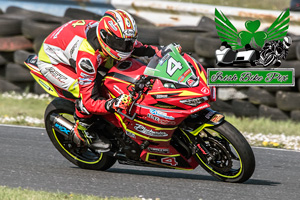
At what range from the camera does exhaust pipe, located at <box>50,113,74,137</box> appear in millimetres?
6090

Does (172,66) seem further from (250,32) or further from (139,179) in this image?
(250,32)

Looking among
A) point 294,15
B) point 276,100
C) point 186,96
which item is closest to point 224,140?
point 186,96

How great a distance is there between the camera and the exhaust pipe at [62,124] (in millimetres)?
6090

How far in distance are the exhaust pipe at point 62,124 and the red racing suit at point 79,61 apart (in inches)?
18.0

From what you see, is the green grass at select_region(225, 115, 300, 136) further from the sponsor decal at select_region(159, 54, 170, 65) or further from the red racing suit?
the sponsor decal at select_region(159, 54, 170, 65)

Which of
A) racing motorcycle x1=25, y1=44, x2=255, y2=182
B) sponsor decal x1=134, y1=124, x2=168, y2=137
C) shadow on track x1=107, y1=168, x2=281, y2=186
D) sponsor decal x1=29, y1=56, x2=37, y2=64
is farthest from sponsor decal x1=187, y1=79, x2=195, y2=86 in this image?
sponsor decal x1=29, y1=56, x2=37, y2=64

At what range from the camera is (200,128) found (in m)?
5.20

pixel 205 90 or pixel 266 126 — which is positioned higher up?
pixel 205 90

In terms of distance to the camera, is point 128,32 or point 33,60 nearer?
point 128,32

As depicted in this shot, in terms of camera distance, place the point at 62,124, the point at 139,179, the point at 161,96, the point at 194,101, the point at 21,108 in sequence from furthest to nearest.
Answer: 1. the point at 21,108
2. the point at 62,124
3. the point at 139,179
4. the point at 161,96
5. the point at 194,101

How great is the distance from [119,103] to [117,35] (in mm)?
637

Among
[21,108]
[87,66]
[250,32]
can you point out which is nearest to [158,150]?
[87,66]

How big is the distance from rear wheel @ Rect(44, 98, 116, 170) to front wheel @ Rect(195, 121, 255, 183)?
1178 millimetres

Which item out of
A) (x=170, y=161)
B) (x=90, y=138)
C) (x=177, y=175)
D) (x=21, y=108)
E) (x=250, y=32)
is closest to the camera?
(x=170, y=161)
